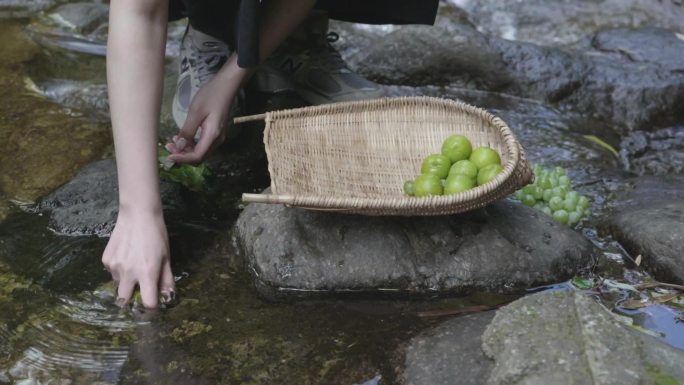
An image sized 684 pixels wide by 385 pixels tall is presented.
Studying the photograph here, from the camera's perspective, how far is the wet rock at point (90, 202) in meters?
2.54

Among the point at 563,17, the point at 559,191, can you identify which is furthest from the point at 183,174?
the point at 563,17

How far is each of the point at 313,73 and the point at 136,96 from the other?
43.9 inches

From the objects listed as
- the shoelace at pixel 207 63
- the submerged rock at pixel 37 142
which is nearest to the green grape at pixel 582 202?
the shoelace at pixel 207 63

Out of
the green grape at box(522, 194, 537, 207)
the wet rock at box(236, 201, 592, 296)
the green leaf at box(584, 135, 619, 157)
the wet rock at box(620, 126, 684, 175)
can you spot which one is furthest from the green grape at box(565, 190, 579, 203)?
the green leaf at box(584, 135, 619, 157)

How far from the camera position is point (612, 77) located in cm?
392

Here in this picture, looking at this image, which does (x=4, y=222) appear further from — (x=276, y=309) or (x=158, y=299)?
(x=276, y=309)

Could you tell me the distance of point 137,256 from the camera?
2076 millimetres

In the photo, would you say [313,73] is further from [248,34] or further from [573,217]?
[573,217]

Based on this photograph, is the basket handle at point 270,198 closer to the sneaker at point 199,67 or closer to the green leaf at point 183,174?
the green leaf at point 183,174

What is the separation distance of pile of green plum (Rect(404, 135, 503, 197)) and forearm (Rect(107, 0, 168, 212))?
851mm

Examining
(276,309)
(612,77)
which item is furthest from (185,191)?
(612,77)

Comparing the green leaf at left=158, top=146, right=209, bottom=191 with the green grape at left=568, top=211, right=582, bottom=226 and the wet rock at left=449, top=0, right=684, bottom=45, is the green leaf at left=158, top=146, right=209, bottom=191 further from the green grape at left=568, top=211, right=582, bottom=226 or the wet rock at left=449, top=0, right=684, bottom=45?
the wet rock at left=449, top=0, right=684, bottom=45

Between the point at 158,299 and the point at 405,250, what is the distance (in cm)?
78

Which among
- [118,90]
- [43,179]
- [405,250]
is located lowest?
[43,179]
